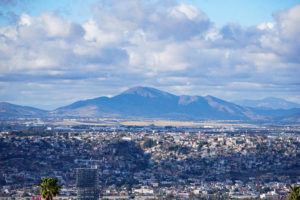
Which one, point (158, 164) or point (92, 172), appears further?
point (158, 164)

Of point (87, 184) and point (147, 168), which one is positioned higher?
point (147, 168)

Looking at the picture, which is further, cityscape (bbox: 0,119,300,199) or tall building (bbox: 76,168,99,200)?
cityscape (bbox: 0,119,300,199)

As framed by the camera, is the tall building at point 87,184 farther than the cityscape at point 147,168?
No

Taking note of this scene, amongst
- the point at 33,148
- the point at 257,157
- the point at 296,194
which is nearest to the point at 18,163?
the point at 33,148

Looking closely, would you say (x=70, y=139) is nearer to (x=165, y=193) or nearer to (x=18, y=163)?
(x=18, y=163)

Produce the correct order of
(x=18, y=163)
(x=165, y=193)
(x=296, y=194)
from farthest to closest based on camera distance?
(x=18, y=163), (x=165, y=193), (x=296, y=194)

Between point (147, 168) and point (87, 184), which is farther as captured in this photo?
point (147, 168)

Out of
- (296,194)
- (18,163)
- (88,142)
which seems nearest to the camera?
(296,194)
